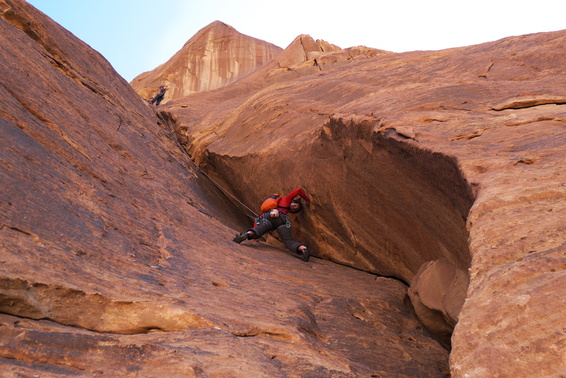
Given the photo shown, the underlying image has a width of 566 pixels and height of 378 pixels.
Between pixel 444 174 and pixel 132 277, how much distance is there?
4.51m

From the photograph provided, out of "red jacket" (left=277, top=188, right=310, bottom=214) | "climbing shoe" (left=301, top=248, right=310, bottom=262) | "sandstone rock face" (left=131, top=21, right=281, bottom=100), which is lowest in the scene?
"climbing shoe" (left=301, top=248, right=310, bottom=262)

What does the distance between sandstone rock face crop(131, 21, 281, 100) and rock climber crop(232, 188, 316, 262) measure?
22914 mm

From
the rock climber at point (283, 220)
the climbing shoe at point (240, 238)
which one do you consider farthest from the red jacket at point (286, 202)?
the climbing shoe at point (240, 238)

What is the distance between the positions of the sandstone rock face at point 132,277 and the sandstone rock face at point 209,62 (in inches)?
828

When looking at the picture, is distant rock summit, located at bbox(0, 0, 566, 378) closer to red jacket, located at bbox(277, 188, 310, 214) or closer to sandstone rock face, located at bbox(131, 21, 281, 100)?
red jacket, located at bbox(277, 188, 310, 214)

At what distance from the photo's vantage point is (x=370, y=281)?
411 inches

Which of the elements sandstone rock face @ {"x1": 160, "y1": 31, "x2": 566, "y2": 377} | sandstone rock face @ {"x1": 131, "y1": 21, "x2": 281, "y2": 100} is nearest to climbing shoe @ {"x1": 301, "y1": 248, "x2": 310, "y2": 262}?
sandstone rock face @ {"x1": 160, "y1": 31, "x2": 566, "y2": 377}

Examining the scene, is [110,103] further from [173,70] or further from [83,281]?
[173,70]

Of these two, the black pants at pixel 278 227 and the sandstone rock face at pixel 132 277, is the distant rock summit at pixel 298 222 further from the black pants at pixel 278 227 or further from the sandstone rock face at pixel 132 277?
the black pants at pixel 278 227

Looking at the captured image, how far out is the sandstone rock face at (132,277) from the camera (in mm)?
4516

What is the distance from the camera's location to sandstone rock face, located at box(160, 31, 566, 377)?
13.9ft

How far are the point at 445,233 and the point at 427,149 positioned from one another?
1.53 meters

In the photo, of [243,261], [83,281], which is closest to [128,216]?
[243,261]

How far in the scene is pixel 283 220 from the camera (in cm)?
1169
